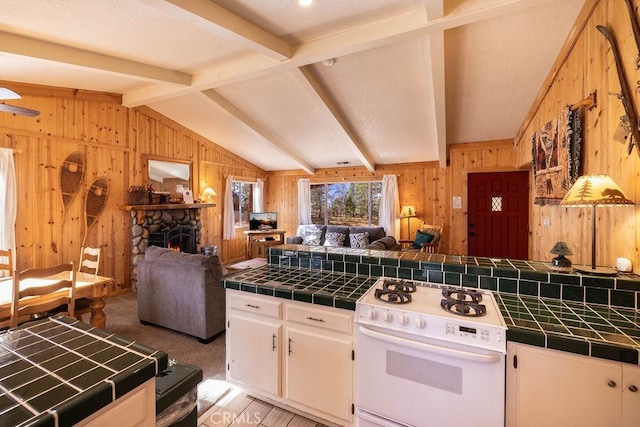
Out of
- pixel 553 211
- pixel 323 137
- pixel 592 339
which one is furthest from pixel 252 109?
pixel 592 339

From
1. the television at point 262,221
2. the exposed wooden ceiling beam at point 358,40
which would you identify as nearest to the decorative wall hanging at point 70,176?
the exposed wooden ceiling beam at point 358,40

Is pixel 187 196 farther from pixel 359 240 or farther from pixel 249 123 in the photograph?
pixel 359 240

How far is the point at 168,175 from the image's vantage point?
5.48m

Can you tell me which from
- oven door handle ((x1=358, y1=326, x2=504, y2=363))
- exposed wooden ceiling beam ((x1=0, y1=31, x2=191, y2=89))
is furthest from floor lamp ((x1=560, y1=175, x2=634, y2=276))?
exposed wooden ceiling beam ((x1=0, y1=31, x2=191, y2=89))

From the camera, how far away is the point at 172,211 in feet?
17.8

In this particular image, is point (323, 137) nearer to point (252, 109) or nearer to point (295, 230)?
point (252, 109)

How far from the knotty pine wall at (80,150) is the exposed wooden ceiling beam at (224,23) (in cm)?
288

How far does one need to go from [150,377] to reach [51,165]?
4.49 m

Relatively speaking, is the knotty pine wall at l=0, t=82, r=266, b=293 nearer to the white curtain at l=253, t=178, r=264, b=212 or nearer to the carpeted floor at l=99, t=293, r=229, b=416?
the carpeted floor at l=99, t=293, r=229, b=416

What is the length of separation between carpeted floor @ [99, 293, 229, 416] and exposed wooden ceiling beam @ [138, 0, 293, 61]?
110 inches

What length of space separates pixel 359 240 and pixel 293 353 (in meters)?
4.32

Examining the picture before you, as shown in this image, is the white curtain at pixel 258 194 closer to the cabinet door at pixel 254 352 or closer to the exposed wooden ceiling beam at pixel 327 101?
the exposed wooden ceiling beam at pixel 327 101

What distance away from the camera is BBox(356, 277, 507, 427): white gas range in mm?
1384

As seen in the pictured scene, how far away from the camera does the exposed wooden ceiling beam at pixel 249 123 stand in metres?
4.37
